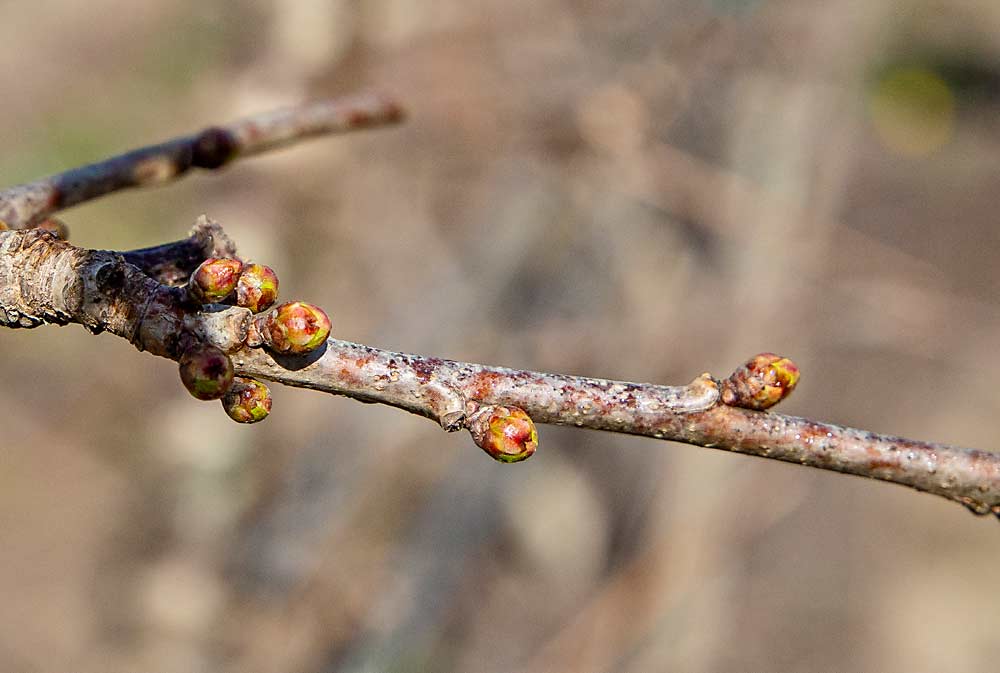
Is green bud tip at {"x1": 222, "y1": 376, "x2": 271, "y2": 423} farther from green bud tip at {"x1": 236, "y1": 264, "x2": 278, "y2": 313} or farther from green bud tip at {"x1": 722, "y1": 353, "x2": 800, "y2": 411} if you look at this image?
green bud tip at {"x1": 722, "y1": 353, "x2": 800, "y2": 411}

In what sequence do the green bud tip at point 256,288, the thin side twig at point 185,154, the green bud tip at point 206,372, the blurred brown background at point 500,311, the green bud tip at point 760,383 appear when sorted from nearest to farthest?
the green bud tip at point 206,372
the green bud tip at point 256,288
the green bud tip at point 760,383
the thin side twig at point 185,154
the blurred brown background at point 500,311

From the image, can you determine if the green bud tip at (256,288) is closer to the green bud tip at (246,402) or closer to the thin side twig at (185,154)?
the green bud tip at (246,402)

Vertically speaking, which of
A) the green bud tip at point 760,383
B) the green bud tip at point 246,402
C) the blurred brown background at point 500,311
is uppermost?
the blurred brown background at point 500,311

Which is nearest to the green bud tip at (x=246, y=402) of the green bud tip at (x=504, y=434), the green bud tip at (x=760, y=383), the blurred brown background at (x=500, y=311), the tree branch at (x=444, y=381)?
the tree branch at (x=444, y=381)

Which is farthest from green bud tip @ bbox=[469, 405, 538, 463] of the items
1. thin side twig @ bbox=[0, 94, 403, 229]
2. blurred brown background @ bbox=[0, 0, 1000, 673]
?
blurred brown background @ bbox=[0, 0, 1000, 673]

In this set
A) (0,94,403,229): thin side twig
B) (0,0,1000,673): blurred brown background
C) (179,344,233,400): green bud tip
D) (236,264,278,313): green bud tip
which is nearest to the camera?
(179,344,233,400): green bud tip

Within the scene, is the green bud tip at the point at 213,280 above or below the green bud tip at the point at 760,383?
below
